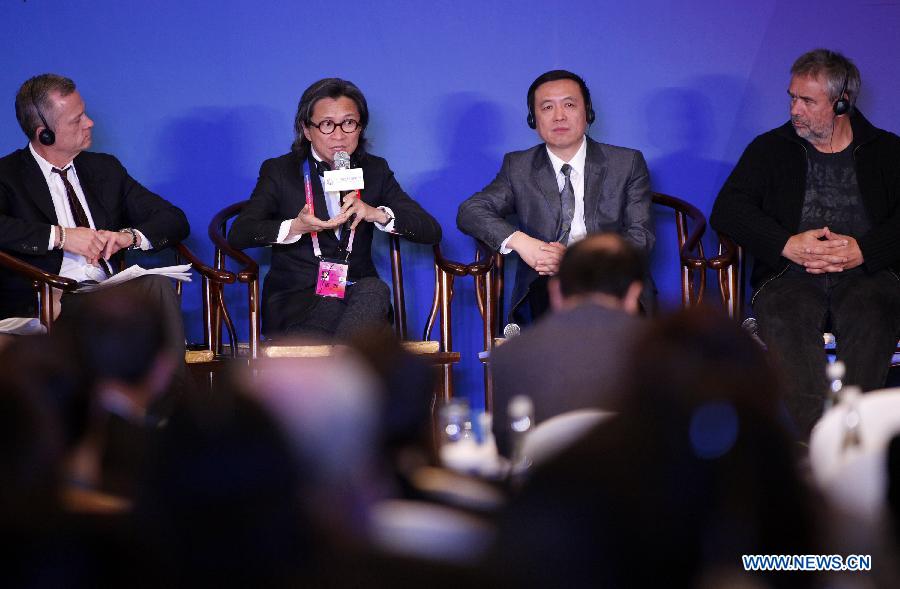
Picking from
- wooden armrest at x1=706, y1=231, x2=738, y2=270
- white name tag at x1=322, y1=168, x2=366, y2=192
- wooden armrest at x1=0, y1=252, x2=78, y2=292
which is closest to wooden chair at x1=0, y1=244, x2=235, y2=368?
wooden armrest at x1=0, y1=252, x2=78, y2=292

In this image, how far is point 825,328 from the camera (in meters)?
4.11

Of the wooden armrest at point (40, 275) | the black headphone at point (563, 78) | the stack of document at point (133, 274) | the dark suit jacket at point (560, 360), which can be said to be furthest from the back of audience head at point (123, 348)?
the black headphone at point (563, 78)

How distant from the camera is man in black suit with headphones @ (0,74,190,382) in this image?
404cm

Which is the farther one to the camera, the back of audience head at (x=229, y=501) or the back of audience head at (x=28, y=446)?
the back of audience head at (x=28, y=446)

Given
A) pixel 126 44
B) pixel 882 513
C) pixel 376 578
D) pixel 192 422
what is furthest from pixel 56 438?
pixel 126 44

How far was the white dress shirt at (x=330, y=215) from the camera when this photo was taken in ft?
13.8

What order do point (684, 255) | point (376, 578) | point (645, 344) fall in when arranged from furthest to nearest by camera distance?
1. point (684, 255)
2. point (645, 344)
3. point (376, 578)

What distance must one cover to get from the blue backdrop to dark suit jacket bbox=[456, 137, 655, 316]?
1.50 feet

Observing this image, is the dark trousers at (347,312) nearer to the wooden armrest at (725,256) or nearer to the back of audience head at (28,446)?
the wooden armrest at (725,256)

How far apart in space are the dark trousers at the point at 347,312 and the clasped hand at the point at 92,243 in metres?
0.73

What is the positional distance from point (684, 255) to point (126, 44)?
2675 millimetres

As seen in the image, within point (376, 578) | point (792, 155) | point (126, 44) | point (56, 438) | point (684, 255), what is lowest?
point (376, 578)

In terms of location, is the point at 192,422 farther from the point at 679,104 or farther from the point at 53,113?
the point at 679,104

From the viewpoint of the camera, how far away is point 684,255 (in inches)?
160
